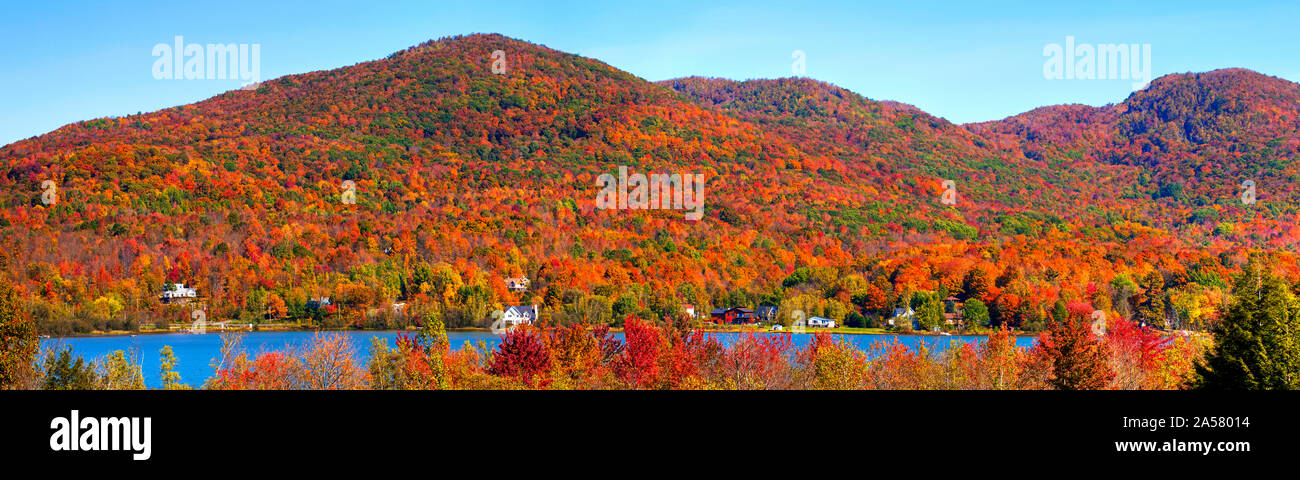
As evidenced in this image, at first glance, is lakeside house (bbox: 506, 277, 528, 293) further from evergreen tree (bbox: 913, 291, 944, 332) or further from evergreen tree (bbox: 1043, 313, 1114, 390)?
evergreen tree (bbox: 1043, 313, 1114, 390)

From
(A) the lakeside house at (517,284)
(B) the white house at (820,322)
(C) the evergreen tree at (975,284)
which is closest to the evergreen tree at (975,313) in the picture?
(C) the evergreen tree at (975,284)

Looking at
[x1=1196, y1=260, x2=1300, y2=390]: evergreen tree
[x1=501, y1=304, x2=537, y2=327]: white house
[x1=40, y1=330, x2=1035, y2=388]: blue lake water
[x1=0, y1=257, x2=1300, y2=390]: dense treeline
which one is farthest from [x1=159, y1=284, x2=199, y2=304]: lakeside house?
[x1=1196, y1=260, x2=1300, y2=390]: evergreen tree

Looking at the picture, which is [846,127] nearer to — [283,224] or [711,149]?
[711,149]

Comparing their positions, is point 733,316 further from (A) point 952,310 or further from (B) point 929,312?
(A) point 952,310

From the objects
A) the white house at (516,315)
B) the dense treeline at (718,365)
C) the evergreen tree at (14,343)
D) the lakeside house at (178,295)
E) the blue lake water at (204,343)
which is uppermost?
the evergreen tree at (14,343)

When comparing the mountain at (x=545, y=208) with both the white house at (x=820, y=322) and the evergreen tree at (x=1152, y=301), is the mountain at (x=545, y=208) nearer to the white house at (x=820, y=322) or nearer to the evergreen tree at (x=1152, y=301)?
the white house at (x=820, y=322)

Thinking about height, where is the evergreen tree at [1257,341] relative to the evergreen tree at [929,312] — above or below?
above

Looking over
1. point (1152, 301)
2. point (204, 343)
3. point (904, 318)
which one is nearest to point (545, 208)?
point (904, 318)
